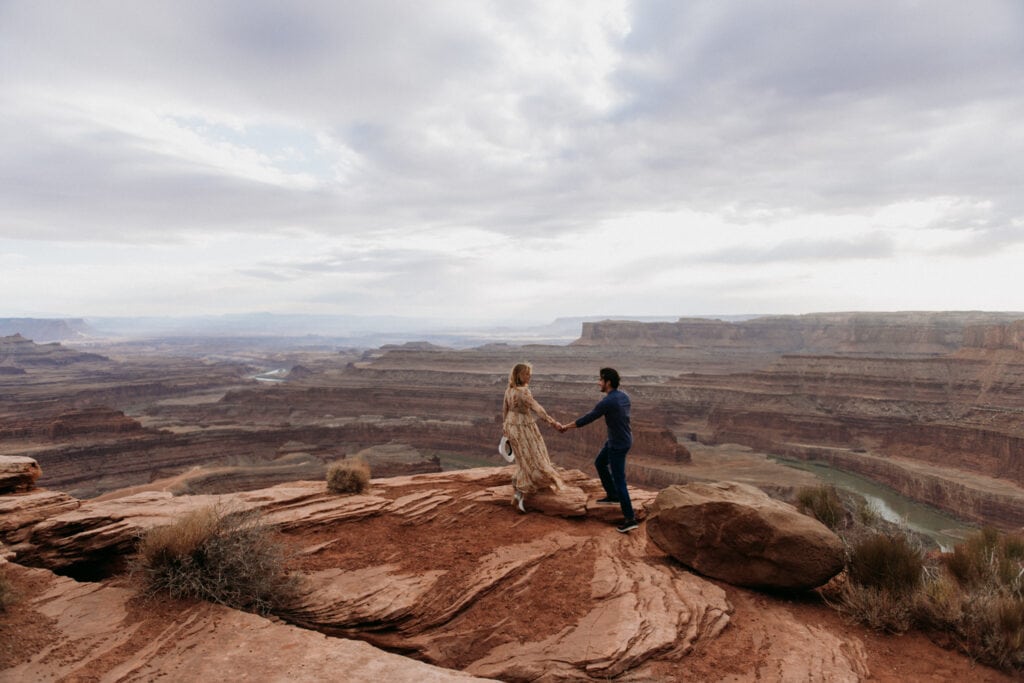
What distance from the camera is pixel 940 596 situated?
504 cm

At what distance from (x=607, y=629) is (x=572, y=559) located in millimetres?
1362

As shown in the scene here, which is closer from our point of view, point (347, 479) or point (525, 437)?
point (525, 437)

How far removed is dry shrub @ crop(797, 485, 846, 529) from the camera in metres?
7.88

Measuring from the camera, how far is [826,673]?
13.9ft

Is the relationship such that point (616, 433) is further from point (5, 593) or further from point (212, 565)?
point (5, 593)

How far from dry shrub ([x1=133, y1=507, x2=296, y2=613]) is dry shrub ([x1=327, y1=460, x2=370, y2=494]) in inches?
103

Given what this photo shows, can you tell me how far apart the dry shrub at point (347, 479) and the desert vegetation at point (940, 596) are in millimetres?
6002

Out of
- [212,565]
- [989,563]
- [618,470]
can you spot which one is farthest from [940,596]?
[212,565]

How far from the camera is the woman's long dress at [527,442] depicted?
7148mm

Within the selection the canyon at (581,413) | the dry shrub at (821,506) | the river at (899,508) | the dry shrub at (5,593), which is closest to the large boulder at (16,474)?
the dry shrub at (5,593)

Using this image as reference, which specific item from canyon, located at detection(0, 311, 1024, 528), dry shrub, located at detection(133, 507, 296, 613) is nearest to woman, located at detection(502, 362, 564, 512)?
dry shrub, located at detection(133, 507, 296, 613)

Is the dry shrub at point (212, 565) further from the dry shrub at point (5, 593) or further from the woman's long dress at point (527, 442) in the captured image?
the woman's long dress at point (527, 442)

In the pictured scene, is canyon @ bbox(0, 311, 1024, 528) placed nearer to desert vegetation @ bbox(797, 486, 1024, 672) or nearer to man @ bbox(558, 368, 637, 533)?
desert vegetation @ bbox(797, 486, 1024, 672)

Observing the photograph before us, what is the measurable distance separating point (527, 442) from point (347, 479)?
9.16ft
